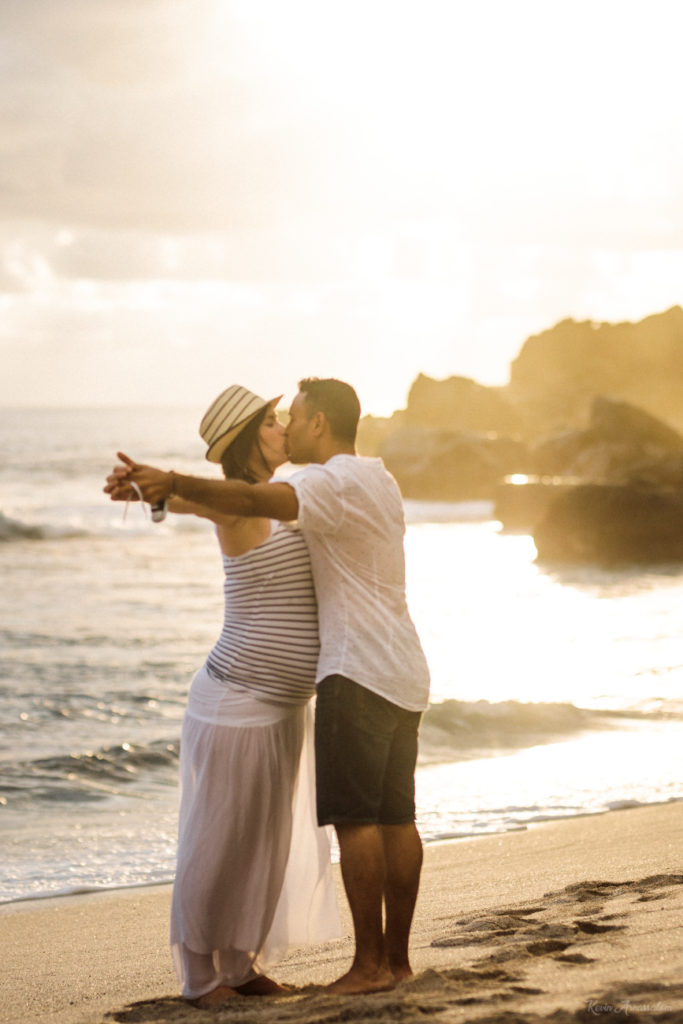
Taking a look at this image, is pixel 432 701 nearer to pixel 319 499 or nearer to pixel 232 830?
pixel 232 830

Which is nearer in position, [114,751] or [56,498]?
[114,751]

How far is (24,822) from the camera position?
770 cm

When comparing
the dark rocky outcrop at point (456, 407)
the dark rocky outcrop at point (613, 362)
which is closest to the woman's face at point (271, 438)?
the dark rocky outcrop at point (456, 407)

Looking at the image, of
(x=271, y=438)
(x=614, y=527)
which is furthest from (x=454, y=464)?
(x=271, y=438)

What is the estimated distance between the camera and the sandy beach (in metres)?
3.16

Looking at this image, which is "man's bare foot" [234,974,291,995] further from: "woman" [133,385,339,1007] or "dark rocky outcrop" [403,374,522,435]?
"dark rocky outcrop" [403,374,522,435]

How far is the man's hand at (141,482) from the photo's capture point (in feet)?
10.3

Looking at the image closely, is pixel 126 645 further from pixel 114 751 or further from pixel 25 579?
pixel 25 579

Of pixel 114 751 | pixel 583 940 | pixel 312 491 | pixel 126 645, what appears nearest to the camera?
pixel 312 491

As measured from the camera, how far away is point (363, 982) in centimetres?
343

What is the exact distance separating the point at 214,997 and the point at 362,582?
4.27 ft

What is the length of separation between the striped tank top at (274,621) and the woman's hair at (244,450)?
20 cm

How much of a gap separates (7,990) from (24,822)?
11.1 ft

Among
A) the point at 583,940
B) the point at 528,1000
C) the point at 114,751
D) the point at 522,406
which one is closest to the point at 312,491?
the point at 528,1000
